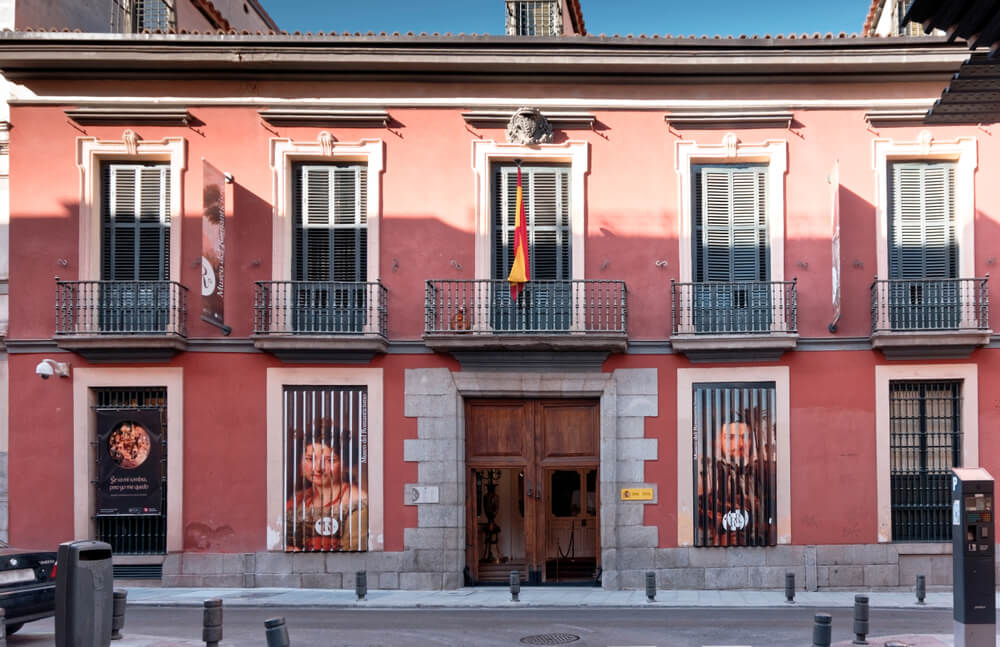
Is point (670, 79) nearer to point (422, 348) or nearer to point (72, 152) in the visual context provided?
point (422, 348)

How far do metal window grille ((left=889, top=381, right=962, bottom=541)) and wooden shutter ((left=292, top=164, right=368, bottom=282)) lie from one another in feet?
32.6

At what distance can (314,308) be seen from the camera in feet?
57.9

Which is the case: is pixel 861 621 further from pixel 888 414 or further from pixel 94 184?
pixel 94 184

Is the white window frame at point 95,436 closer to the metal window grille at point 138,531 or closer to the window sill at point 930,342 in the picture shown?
the metal window grille at point 138,531

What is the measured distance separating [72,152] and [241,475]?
21.5ft

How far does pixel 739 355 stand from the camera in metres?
17.4

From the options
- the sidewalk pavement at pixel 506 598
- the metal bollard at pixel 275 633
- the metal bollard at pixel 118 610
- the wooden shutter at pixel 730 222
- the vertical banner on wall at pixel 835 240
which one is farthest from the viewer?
the wooden shutter at pixel 730 222

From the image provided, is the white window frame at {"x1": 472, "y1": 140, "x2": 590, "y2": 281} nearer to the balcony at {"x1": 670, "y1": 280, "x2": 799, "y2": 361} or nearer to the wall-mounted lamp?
the balcony at {"x1": 670, "y1": 280, "x2": 799, "y2": 361}

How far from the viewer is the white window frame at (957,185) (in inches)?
693

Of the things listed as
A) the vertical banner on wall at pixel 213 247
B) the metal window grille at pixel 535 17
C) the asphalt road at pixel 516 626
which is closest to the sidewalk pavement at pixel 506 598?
the asphalt road at pixel 516 626

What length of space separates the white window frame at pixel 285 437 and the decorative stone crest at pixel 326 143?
391 centimetres

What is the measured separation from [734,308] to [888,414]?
326cm

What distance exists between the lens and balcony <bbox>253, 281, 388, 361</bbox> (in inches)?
680

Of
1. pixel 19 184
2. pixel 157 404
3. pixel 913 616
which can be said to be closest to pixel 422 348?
pixel 157 404
